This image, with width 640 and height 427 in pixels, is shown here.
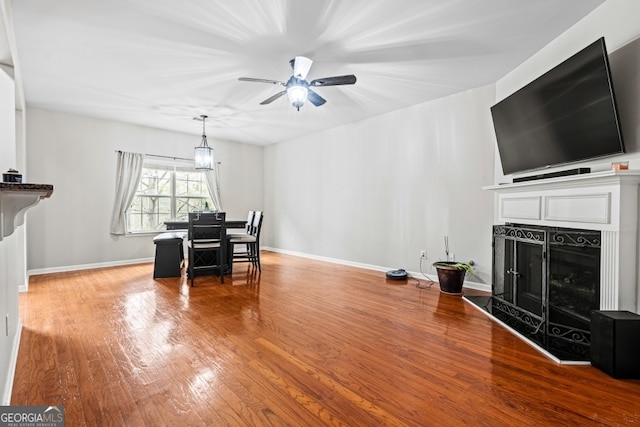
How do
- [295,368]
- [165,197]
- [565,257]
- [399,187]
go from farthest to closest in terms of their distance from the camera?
[165,197], [399,187], [565,257], [295,368]

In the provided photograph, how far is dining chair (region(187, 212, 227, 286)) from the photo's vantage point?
414cm

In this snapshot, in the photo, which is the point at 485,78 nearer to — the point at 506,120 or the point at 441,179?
the point at 506,120

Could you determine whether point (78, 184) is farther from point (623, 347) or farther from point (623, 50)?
point (623, 50)

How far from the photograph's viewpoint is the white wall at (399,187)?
385cm

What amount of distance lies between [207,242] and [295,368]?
9.73ft

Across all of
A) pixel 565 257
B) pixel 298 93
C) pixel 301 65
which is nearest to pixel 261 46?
pixel 301 65

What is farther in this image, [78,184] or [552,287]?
[78,184]

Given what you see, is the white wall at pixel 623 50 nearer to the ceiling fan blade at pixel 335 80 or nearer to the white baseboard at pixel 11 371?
the ceiling fan blade at pixel 335 80

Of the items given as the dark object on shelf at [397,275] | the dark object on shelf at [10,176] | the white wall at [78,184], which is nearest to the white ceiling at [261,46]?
the white wall at [78,184]

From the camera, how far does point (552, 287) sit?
2451 millimetres

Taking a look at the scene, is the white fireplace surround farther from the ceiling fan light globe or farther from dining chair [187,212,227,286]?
dining chair [187,212,227,286]

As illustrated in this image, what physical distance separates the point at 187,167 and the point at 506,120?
5.83m

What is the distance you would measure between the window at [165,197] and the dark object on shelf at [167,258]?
5.36 ft

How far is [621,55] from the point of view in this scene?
2.21 meters
